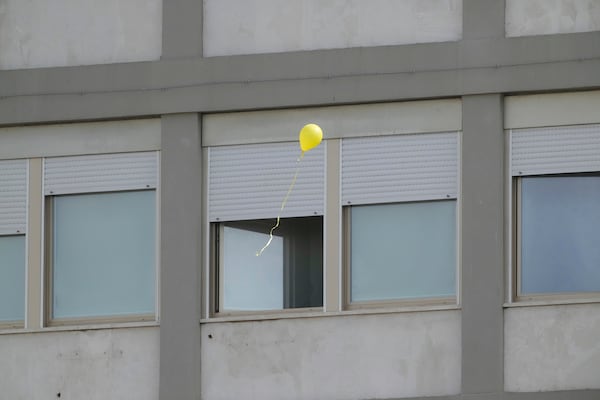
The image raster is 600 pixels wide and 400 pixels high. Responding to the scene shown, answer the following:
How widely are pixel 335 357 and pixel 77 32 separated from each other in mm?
4385

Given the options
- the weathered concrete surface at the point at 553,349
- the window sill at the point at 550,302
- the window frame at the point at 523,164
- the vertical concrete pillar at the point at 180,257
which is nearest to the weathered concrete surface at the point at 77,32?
the vertical concrete pillar at the point at 180,257

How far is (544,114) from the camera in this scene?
66.9 feet

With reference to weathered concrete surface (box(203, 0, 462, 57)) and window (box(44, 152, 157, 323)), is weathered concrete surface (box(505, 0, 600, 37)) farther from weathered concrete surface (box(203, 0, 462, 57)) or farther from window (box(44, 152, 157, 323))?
window (box(44, 152, 157, 323))

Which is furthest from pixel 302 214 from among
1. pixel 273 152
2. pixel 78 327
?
pixel 78 327

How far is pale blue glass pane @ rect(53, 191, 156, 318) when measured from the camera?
2147 centimetres

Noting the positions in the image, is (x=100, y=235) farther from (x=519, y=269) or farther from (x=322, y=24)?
(x=519, y=269)

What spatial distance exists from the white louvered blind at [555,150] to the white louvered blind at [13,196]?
5108 mm

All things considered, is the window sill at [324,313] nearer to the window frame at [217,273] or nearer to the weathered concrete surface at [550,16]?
the window frame at [217,273]

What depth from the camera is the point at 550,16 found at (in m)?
20.4

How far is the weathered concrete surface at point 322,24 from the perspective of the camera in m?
20.8

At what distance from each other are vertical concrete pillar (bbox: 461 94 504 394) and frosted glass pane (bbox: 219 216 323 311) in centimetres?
159

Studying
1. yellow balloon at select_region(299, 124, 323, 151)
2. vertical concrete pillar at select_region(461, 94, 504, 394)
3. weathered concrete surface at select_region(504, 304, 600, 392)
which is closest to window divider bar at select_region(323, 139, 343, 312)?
yellow balloon at select_region(299, 124, 323, 151)

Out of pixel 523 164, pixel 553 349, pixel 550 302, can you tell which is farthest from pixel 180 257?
pixel 553 349

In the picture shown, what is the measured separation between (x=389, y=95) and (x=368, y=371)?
2.72m
